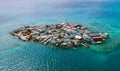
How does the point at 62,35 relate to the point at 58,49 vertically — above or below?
above

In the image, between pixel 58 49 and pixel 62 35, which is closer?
pixel 58 49

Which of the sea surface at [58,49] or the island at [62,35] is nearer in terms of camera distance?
the sea surface at [58,49]

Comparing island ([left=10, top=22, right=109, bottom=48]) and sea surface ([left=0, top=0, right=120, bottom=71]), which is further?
island ([left=10, top=22, right=109, bottom=48])

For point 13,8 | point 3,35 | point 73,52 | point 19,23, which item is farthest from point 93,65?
point 13,8
